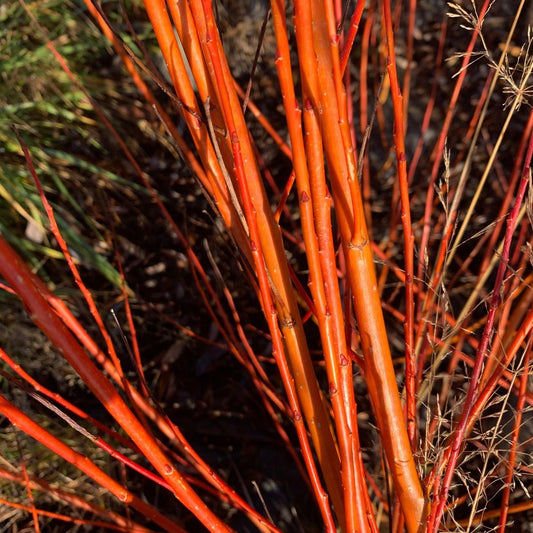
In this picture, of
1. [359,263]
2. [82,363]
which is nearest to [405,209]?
[359,263]

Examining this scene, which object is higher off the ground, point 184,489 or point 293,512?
point 184,489

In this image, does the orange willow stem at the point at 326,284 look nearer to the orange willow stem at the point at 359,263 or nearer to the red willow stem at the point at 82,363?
the orange willow stem at the point at 359,263

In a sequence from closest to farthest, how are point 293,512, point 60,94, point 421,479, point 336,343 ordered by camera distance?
point 336,343, point 421,479, point 293,512, point 60,94

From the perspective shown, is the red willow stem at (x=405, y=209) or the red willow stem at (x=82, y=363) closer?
the red willow stem at (x=82, y=363)

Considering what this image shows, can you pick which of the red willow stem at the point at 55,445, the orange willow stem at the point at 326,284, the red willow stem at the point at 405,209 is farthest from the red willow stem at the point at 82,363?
the red willow stem at the point at 405,209

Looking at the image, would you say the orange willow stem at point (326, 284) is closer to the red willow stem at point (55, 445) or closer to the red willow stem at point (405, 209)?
the red willow stem at point (405, 209)

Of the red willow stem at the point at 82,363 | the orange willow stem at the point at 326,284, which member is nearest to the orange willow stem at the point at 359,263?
the orange willow stem at the point at 326,284

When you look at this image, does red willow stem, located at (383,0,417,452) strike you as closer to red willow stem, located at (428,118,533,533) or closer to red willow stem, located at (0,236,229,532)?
red willow stem, located at (428,118,533,533)

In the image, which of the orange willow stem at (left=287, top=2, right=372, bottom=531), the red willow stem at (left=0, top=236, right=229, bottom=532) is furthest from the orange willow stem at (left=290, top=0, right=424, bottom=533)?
the red willow stem at (left=0, top=236, right=229, bottom=532)

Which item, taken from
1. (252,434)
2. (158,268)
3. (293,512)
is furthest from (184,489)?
(158,268)

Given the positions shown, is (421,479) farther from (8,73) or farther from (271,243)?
(8,73)

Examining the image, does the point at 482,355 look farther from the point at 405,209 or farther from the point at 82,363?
the point at 82,363
